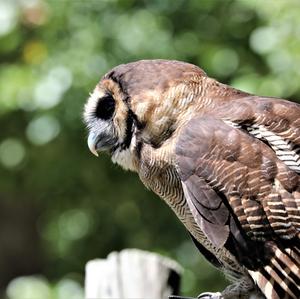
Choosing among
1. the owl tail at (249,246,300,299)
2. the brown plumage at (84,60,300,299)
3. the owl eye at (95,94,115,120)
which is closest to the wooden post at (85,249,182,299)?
the brown plumage at (84,60,300,299)

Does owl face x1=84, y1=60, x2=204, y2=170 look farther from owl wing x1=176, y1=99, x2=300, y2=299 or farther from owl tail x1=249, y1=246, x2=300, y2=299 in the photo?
owl tail x1=249, y1=246, x2=300, y2=299

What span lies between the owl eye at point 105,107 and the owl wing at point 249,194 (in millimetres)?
490

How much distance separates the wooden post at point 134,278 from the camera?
4.18 meters

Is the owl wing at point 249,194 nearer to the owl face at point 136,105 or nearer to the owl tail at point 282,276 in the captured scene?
the owl tail at point 282,276

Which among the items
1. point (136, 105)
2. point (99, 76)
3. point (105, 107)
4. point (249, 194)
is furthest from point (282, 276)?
point (99, 76)

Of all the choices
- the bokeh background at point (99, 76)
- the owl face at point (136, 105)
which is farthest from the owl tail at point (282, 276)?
the bokeh background at point (99, 76)

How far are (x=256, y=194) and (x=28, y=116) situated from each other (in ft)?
10.8

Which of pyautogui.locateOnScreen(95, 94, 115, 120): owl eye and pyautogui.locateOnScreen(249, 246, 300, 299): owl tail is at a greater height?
pyautogui.locateOnScreen(95, 94, 115, 120): owl eye

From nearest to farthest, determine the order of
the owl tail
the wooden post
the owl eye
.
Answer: the owl tail
the wooden post
the owl eye

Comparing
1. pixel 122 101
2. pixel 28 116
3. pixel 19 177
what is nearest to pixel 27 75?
pixel 28 116

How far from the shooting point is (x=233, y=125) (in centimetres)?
416

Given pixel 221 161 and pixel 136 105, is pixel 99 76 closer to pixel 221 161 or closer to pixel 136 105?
pixel 136 105

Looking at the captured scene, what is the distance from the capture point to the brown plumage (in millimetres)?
4012

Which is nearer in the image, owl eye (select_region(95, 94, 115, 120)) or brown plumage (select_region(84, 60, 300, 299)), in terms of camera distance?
brown plumage (select_region(84, 60, 300, 299))
